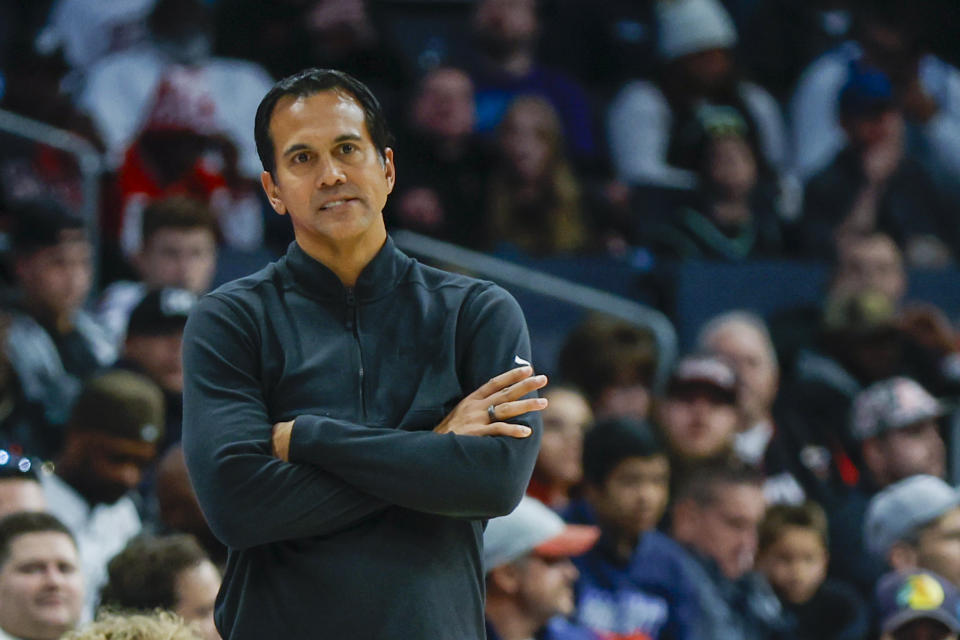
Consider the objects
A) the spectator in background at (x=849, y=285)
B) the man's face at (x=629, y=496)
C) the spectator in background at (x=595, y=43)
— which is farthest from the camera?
the spectator in background at (x=595, y=43)

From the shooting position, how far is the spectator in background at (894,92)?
8.95 meters

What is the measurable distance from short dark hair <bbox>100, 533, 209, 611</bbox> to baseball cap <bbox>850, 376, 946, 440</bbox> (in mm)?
3391

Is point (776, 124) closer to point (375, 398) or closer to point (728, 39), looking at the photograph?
point (728, 39)

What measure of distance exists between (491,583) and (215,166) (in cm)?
326

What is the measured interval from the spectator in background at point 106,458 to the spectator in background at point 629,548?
4.81 ft

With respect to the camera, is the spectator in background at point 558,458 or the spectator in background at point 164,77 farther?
the spectator in background at point 164,77

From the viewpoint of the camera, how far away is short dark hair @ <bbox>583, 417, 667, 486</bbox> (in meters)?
5.58

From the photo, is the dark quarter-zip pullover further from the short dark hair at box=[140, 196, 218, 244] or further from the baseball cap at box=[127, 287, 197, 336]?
the short dark hair at box=[140, 196, 218, 244]

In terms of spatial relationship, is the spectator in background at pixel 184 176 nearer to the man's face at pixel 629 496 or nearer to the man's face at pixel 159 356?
the man's face at pixel 159 356

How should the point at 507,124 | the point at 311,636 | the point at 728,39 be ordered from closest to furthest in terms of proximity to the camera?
1. the point at 311,636
2. the point at 507,124
3. the point at 728,39

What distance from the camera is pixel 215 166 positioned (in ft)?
23.6

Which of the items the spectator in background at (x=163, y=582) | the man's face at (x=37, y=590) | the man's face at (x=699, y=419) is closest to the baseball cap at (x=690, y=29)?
the man's face at (x=699, y=419)

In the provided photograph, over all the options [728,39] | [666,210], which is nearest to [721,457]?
[666,210]

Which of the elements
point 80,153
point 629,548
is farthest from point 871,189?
point 80,153
